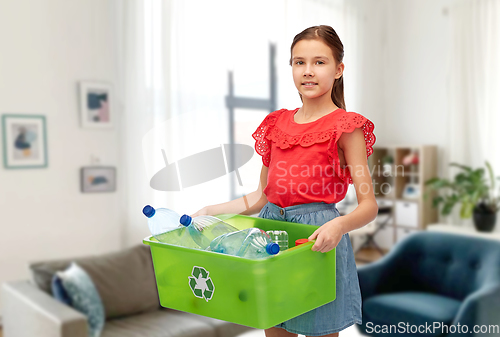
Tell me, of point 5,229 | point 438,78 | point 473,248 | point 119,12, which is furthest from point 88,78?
point 438,78

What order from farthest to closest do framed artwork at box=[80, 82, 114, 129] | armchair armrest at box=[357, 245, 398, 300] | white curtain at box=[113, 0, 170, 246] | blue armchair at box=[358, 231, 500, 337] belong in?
framed artwork at box=[80, 82, 114, 129] → white curtain at box=[113, 0, 170, 246] → armchair armrest at box=[357, 245, 398, 300] → blue armchair at box=[358, 231, 500, 337]

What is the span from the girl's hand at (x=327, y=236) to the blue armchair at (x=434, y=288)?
2.06 metres

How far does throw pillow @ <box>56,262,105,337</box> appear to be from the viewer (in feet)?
7.43

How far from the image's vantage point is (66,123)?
3.06 meters

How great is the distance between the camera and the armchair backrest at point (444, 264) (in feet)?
8.12

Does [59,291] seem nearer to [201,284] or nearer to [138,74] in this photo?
[138,74]

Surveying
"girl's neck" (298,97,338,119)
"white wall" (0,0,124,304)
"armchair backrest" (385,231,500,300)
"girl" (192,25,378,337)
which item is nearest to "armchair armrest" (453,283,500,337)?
"armchair backrest" (385,231,500,300)

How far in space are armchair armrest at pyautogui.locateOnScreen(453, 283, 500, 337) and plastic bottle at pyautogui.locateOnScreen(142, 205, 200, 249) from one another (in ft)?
6.89

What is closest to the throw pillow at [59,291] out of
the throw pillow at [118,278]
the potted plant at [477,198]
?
the throw pillow at [118,278]

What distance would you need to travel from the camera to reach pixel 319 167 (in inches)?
19.6

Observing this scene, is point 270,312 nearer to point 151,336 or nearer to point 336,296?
point 336,296

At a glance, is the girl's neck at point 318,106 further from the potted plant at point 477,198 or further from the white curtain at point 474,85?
the white curtain at point 474,85

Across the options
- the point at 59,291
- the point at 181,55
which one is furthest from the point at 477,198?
the point at 59,291

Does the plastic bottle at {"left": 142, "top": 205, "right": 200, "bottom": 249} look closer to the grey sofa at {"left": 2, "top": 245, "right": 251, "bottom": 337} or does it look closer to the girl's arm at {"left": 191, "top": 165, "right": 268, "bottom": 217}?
the girl's arm at {"left": 191, "top": 165, "right": 268, "bottom": 217}
